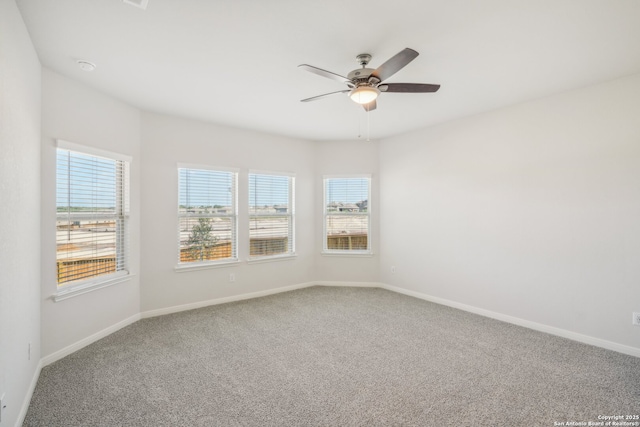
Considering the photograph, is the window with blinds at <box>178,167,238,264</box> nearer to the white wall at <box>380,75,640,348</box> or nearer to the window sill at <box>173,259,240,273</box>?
the window sill at <box>173,259,240,273</box>

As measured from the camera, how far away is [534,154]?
361 cm

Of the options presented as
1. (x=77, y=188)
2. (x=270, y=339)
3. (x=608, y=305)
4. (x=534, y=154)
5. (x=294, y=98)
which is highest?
(x=294, y=98)

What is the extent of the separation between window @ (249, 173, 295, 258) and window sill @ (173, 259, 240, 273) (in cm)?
36

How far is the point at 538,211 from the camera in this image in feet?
11.8

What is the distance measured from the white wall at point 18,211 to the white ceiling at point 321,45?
0.94 ft

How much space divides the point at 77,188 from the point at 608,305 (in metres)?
5.59

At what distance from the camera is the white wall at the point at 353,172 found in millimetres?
5566

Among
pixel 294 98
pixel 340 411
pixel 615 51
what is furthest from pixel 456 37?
pixel 340 411

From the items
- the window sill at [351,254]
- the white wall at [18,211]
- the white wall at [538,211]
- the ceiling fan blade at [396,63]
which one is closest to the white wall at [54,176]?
the white wall at [18,211]

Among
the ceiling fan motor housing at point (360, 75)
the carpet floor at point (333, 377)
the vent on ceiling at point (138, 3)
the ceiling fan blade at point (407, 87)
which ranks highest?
the vent on ceiling at point (138, 3)

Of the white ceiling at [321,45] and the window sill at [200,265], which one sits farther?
the window sill at [200,265]

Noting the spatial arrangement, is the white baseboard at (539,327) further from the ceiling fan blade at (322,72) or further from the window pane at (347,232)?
the ceiling fan blade at (322,72)

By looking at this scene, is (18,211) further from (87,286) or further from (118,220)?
(118,220)

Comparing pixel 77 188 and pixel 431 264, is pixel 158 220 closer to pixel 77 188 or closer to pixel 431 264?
pixel 77 188
